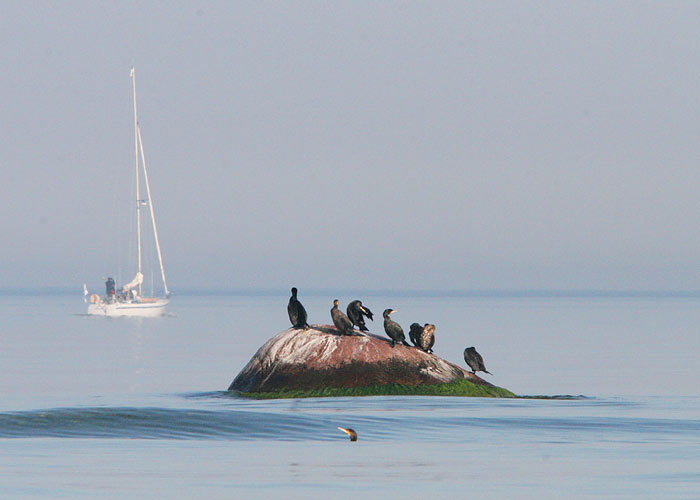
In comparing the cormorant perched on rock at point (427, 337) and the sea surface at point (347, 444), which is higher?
the cormorant perched on rock at point (427, 337)

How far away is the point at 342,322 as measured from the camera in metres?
32.3

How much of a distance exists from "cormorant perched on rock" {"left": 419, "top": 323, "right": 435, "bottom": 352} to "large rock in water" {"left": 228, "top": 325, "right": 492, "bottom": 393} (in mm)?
298

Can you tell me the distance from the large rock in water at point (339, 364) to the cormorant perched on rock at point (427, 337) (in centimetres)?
30

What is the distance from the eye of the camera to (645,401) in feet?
125

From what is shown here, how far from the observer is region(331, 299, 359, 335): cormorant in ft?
105

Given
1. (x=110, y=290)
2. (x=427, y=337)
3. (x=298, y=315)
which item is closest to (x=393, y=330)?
(x=427, y=337)

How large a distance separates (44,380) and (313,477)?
2895 cm

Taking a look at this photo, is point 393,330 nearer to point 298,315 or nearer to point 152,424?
point 298,315

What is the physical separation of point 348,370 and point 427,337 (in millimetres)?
2345

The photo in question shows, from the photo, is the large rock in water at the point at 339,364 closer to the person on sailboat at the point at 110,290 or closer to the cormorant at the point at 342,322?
the cormorant at the point at 342,322

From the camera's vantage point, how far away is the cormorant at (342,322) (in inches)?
1265

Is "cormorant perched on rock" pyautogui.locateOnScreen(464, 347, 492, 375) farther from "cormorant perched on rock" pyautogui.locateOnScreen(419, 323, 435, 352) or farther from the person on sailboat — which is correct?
the person on sailboat

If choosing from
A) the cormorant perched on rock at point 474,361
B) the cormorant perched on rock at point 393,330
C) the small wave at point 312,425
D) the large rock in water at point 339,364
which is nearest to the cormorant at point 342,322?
the large rock in water at point 339,364

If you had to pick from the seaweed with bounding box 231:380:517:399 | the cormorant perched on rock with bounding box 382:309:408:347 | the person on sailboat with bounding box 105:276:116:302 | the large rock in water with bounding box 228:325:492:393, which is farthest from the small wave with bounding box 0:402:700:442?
the person on sailboat with bounding box 105:276:116:302
